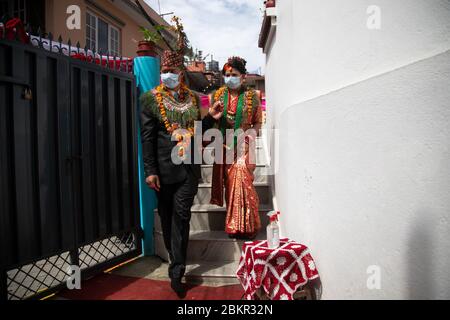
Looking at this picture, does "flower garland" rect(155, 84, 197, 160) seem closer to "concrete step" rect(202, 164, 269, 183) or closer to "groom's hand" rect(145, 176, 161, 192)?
"groom's hand" rect(145, 176, 161, 192)

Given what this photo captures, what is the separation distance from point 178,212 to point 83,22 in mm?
6488

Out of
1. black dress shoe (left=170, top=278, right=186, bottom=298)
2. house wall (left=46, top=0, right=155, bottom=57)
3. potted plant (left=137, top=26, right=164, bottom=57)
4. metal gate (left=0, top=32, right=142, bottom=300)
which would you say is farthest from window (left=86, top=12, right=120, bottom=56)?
black dress shoe (left=170, top=278, right=186, bottom=298)

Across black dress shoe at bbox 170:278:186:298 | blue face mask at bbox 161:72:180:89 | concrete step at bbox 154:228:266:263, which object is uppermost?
blue face mask at bbox 161:72:180:89

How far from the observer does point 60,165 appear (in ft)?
8.60

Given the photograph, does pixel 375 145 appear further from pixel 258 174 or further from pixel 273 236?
pixel 258 174

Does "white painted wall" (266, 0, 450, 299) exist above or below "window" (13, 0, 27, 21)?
below

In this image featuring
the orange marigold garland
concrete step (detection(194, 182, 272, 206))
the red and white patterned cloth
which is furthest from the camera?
concrete step (detection(194, 182, 272, 206))

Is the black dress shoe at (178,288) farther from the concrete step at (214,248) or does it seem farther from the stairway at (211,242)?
the concrete step at (214,248)

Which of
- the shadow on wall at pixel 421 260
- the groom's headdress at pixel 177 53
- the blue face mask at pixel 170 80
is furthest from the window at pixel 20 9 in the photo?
the shadow on wall at pixel 421 260

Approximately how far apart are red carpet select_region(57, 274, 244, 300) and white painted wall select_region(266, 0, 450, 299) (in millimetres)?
986

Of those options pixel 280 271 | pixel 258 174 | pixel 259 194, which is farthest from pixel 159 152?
pixel 258 174

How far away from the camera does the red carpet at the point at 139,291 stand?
2.57m

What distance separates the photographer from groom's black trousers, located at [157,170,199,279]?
8.71 feet

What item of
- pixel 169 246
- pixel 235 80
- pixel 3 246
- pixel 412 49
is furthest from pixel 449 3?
pixel 3 246
